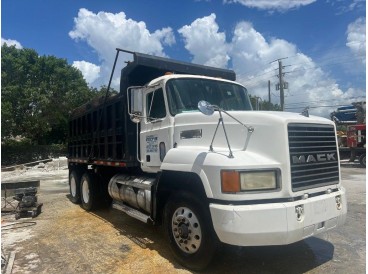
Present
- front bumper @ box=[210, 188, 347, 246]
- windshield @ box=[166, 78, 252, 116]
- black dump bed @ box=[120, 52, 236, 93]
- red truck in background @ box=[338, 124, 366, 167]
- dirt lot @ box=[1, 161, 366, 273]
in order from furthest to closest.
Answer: red truck in background @ box=[338, 124, 366, 167], black dump bed @ box=[120, 52, 236, 93], windshield @ box=[166, 78, 252, 116], dirt lot @ box=[1, 161, 366, 273], front bumper @ box=[210, 188, 347, 246]

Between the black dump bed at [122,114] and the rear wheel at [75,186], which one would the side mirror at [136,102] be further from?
the rear wheel at [75,186]

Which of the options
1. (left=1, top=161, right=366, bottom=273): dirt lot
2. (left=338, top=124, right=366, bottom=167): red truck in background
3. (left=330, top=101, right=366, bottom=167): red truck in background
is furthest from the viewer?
(left=330, top=101, right=366, bottom=167): red truck in background

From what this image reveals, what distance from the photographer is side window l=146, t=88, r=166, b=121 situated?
5551 mm

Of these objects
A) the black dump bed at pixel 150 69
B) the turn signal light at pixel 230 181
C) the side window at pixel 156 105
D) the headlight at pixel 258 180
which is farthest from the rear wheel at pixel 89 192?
the headlight at pixel 258 180

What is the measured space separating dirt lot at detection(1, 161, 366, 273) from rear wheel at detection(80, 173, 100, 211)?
2.76 feet

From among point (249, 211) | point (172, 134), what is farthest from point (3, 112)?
point (249, 211)

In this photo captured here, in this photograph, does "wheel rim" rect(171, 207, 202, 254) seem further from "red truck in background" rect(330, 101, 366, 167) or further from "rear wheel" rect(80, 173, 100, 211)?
"red truck in background" rect(330, 101, 366, 167)

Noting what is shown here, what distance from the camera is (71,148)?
35.0 feet

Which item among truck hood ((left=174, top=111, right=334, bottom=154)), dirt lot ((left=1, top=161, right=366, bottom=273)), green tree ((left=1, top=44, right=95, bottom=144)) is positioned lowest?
dirt lot ((left=1, top=161, right=366, bottom=273))

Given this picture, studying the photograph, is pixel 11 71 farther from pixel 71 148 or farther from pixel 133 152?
pixel 133 152

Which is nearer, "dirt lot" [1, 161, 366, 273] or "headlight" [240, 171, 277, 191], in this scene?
"headlight" [240, 171, 277, 191]

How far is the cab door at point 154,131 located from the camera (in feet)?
17.8

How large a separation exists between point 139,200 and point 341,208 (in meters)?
3.27

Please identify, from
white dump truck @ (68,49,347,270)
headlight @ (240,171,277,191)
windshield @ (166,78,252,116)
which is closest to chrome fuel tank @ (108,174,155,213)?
white dump truck @ (68,49,347,270)
